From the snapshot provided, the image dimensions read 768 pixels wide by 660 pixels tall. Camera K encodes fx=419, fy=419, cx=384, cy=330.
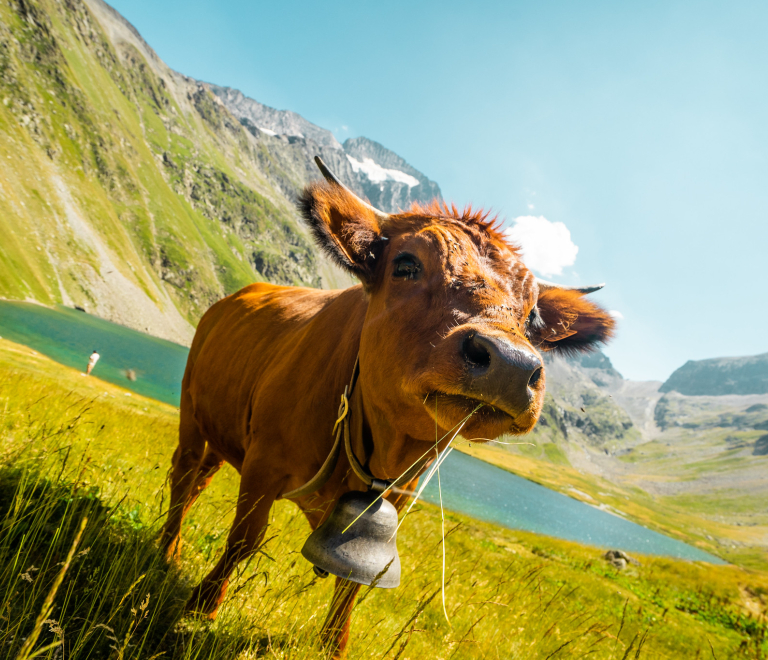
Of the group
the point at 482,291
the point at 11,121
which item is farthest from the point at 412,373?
the point at 11,121

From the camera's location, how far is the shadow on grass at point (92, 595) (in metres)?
2.40

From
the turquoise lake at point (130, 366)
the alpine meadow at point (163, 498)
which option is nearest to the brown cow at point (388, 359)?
the alpine meadow at point (163, 498)

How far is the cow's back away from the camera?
3.63 m

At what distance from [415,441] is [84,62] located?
7986 inches

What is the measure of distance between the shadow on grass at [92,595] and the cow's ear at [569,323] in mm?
2984

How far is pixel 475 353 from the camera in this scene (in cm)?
201

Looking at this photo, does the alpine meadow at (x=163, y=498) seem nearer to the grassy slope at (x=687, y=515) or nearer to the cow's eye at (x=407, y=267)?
the cow's eye at (x=407, y=267)

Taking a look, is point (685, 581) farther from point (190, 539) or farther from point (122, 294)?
point (122, 294)

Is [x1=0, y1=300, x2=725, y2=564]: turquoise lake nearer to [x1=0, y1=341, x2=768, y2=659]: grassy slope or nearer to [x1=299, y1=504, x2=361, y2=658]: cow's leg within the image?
[x1=0, y1=341, x2=768, y2=659]: grassy slope

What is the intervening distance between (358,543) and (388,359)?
1.10 meters

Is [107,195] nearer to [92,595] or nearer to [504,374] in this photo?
[92,595]

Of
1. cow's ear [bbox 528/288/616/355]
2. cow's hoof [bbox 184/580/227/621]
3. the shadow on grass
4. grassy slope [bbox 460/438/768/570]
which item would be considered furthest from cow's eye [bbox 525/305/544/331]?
grassy slope [bbox 460/438/768/570]

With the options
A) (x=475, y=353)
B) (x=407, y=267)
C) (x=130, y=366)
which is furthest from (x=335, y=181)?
(x=130, y=366)

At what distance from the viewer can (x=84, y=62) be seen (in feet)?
484
